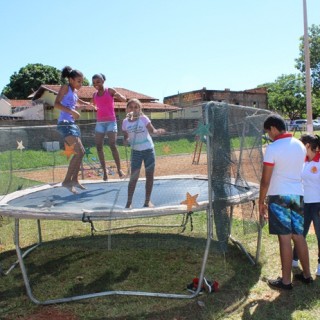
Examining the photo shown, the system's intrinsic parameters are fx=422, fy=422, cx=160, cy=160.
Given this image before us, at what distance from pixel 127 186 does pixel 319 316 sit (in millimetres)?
2070

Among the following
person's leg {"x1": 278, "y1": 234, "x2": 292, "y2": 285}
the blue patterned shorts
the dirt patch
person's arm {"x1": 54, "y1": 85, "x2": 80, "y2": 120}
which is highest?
person's arm {"x1": 54, "y1": 85, "x2": 80, "y2": 120}

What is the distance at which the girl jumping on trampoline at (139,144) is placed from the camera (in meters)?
3.94

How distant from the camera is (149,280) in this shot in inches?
164

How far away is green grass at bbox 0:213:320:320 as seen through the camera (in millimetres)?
3406

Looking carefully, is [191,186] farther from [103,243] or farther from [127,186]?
[103,243]

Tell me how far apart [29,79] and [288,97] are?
3215cm

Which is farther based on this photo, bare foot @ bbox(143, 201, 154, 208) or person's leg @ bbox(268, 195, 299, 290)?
bare foot @ bbox(143, 201, 154, 208)

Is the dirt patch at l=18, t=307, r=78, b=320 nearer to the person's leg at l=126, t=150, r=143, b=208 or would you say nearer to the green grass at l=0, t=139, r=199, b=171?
the person's leg at l=126, t=150, r=143, b=208

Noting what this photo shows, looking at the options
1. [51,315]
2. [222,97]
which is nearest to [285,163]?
[51,315]

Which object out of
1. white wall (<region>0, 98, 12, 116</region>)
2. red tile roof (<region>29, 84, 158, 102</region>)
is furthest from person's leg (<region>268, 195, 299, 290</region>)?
white wall (<region>0, 98, 12, 116</region>)

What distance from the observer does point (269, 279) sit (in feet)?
13.0

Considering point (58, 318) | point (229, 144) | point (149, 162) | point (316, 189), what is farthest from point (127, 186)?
point (316, 189)

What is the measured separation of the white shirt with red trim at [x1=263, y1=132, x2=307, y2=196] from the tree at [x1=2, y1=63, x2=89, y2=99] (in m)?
48.8

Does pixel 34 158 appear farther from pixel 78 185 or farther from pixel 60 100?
pixel 60 100
